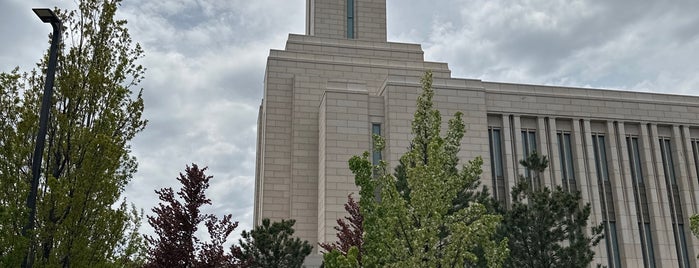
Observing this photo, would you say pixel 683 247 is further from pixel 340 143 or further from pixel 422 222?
pixel 422 222

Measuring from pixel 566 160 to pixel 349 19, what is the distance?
571 inches

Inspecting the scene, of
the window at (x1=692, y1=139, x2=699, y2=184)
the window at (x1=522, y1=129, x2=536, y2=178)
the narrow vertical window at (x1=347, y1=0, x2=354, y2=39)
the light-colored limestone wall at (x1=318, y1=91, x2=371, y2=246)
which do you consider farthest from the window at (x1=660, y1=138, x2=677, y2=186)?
the narrow vertical window at (x1=347, y1=0, x2=354, y2=39)

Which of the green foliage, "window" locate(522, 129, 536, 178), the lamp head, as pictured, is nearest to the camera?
the green foliage

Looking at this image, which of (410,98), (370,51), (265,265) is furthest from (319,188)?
(265,265)

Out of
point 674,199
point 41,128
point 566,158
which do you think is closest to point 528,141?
point 566,158

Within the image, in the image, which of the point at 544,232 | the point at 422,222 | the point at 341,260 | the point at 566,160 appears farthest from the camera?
Answer: the point at 566,160

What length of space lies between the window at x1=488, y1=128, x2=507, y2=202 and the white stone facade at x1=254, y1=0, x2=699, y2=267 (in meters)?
0.09

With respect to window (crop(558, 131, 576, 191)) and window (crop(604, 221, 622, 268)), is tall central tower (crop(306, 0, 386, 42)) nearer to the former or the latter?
window (crop(558, 131, 576, 191))

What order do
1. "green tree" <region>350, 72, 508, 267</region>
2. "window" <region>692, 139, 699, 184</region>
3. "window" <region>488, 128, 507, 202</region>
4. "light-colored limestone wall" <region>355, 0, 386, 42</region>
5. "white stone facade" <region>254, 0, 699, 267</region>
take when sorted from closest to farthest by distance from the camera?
1. "green tree" <region>350, 72, 508, 267</region>
2. "white stone facade" <region>254, 0, 699, 267</region>
3. "window" <region>488, 128, 507, 202</region>
4. "window" <region>692, 139, 699, 184</region>
5. "light-colored limestone wall" <region>355, 0, 386, 42</region>

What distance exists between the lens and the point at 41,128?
970 cm

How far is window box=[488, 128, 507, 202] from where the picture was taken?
29.9 metres

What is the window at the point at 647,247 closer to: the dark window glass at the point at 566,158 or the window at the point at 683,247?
the window at the point at 683,247

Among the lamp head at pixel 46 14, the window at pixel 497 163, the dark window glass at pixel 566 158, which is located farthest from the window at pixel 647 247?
the lamp head at pixel 46 14

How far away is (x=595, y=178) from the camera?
101 feet
